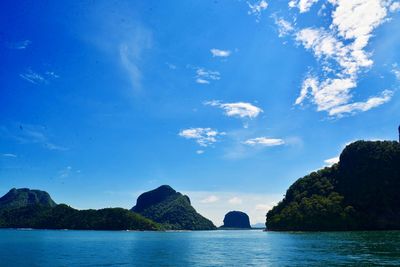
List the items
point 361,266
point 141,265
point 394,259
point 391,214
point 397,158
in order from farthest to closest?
point 397,158, point 391,214, point 141,265, point 394,259, point 361,266

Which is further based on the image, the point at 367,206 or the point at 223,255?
the point at 367,206

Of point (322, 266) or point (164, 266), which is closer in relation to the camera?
point (322, 266)

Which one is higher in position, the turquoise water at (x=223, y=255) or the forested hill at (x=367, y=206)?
the forested hill at (x=367, y=206)

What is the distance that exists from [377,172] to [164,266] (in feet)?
581

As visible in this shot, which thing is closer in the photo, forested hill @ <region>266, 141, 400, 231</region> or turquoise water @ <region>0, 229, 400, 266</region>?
turquoise water @ <region>0, 229, 400, 266</region>

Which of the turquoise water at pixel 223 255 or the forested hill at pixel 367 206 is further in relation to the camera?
the forested hill at pixel 367 206

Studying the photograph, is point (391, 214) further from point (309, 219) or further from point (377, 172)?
point (309, 219)

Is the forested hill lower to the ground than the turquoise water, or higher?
higher

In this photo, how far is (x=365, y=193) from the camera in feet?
636

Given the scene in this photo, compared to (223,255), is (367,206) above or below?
above

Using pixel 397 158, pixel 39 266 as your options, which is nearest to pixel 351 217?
pixel 397 158

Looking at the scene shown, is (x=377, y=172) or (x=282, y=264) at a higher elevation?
(x=377, y=172)

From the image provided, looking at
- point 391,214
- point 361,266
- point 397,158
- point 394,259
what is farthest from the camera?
point 397,158

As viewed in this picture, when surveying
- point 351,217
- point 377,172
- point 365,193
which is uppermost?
point 377,172
